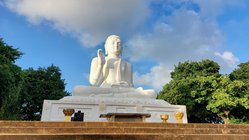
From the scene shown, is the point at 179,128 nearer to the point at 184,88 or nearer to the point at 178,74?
the point at 184,88

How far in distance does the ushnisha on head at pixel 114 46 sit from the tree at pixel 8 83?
18.4ft

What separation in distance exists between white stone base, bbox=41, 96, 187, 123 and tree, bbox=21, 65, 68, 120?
11417 millimetres

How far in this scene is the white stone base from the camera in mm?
10633

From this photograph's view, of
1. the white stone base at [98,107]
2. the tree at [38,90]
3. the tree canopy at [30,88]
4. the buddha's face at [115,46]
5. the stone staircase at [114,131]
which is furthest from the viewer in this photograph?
the tree at [38,90]

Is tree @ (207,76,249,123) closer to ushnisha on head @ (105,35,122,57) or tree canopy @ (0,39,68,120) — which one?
ushnisha on head @ (105,35,122,57)

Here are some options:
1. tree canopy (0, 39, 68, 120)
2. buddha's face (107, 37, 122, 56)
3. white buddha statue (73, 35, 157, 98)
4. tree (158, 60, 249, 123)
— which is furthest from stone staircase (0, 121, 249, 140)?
tree (158, 60, 249, 123)

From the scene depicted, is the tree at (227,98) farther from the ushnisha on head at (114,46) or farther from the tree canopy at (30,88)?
the tree canopy at (30,88)

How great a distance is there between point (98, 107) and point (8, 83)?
21.3 feet

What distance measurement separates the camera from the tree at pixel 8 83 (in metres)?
14.3

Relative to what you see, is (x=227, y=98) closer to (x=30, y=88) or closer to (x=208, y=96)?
(x=208, y=96)

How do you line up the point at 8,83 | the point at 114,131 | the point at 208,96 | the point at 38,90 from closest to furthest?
the point at 114,131
the point at 8,83
the point at 208,96
the point at 38,90

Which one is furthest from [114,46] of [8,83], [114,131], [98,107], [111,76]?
[114,131]

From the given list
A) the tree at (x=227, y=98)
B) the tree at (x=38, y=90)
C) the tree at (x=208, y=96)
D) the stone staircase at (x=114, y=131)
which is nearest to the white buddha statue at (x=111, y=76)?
the stone staircase at (x=114, y=131)

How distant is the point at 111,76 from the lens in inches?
510
